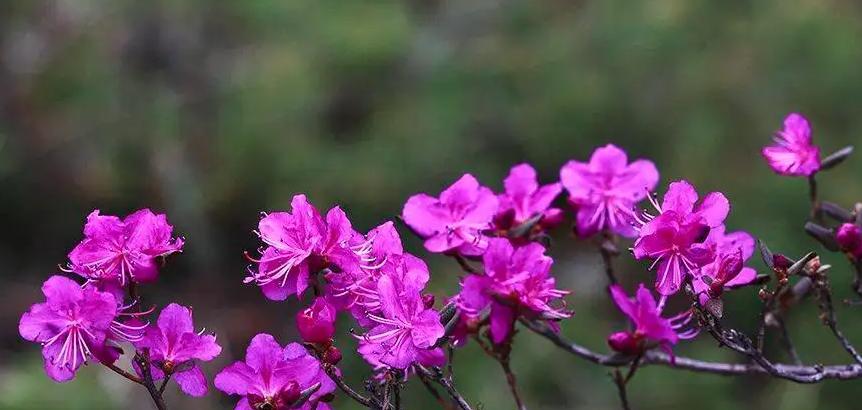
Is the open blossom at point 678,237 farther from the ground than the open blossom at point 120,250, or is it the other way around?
the open blossom at point 678,237

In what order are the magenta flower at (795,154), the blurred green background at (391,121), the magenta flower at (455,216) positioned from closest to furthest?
the magenta flower at (455,216)
the magenta flower at (795,154)
the blurred green background at (391,121)

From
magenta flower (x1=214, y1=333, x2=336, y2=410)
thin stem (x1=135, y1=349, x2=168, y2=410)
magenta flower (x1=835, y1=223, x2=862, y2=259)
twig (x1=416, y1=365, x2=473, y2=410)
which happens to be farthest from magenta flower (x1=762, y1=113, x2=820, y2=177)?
thin stem (x1=135, y1=349, x2=168, y2=410)

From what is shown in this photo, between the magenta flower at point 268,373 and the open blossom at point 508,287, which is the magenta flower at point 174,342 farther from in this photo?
the open blossom at point 508,287

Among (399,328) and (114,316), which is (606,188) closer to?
(399,328)

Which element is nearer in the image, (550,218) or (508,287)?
(508,287)

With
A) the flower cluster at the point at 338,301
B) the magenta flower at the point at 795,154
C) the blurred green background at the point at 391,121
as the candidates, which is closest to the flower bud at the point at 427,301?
the flower cluster at the point at 338,301

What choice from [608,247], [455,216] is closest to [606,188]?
[608,247]
